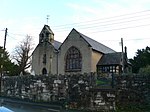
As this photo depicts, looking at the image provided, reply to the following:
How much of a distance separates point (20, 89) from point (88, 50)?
25441mm

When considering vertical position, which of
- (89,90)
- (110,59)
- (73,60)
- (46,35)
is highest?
(46,35)

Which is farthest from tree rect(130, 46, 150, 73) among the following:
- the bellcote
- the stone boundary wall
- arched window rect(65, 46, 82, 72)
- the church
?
the stone boundary wall

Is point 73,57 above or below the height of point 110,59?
above

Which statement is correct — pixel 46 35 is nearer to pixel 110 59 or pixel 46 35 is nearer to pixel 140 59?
pixel 110 59

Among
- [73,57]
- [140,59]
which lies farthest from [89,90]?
[73,57]

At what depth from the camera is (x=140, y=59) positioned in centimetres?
4691

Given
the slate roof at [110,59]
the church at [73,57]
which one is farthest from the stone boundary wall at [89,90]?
the slate roof at [110,59]

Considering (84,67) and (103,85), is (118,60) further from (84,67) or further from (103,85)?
(103,85)

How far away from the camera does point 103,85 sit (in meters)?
24.1

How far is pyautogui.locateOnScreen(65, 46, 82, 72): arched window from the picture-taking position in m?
56.2

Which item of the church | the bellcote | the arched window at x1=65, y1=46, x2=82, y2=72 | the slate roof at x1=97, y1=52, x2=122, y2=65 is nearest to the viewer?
the church

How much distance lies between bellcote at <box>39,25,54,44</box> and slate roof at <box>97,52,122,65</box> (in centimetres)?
1161

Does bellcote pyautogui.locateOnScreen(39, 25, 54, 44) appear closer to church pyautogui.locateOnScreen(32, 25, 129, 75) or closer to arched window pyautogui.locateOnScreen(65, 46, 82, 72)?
church pyautogui.locateOnScreen(32, 25, 129, 75)

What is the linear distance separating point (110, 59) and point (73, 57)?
7.05 metres
